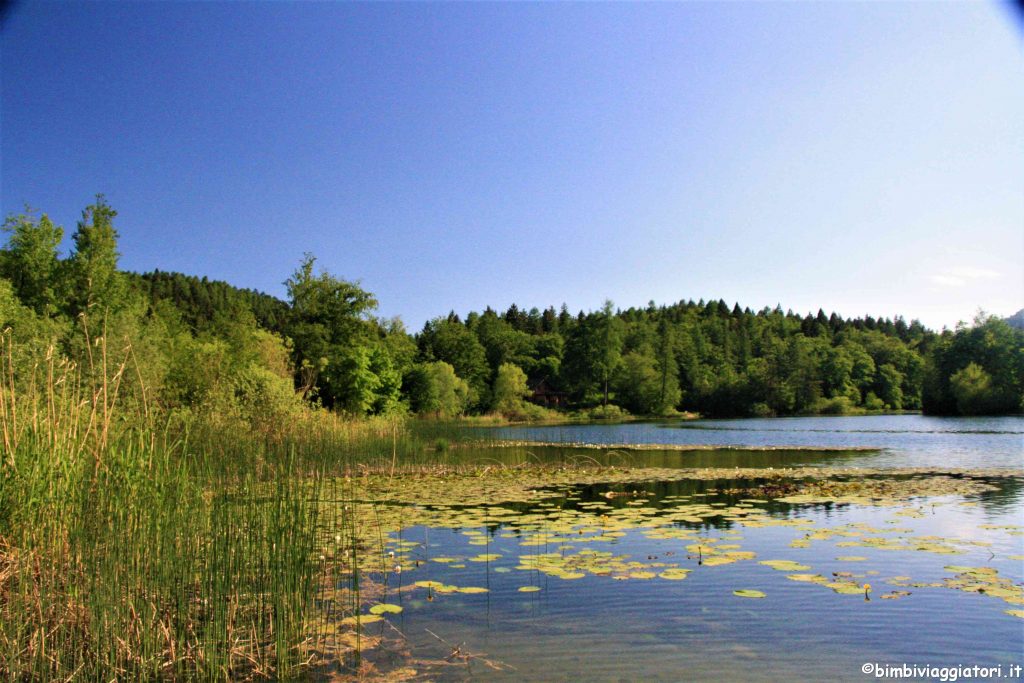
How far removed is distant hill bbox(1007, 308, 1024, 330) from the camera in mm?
64062

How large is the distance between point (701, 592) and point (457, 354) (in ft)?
231

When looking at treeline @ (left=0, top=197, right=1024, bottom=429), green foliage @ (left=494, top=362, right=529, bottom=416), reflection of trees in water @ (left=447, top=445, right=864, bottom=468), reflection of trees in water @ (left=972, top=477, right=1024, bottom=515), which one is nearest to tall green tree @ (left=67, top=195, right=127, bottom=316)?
treeline @ (left=0, top=197, right=1024, bottom=429)

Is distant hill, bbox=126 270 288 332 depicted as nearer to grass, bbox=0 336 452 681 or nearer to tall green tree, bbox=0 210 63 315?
tall green tree, bbox=0 210 63 315

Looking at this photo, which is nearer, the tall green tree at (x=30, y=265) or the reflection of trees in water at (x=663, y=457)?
the reflection of trees in water at (x=663, y=457)

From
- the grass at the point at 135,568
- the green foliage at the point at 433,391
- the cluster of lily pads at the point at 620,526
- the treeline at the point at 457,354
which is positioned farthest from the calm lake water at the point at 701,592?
the green foliage at the point at 433,391

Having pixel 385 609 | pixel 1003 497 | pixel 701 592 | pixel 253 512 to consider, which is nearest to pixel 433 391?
pixel 1003 497

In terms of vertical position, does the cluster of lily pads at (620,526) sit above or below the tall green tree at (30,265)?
below

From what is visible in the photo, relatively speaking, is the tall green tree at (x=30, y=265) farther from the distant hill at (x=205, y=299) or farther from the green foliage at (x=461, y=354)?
the green foliage at (x=461, y=354)

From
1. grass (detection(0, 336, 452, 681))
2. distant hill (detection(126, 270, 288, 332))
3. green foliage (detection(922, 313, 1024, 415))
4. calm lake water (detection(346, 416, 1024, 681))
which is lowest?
calm lake water (detection(346, 416, 1024, 681))

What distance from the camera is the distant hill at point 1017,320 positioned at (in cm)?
6406

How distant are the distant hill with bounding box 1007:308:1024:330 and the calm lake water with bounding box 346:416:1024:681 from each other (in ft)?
214

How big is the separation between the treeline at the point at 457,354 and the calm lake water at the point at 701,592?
11234mm

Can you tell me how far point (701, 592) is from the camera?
6762 millimetres

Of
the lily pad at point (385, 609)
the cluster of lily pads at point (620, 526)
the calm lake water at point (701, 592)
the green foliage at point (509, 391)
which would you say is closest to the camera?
the calm lake water at point (701, 592)
